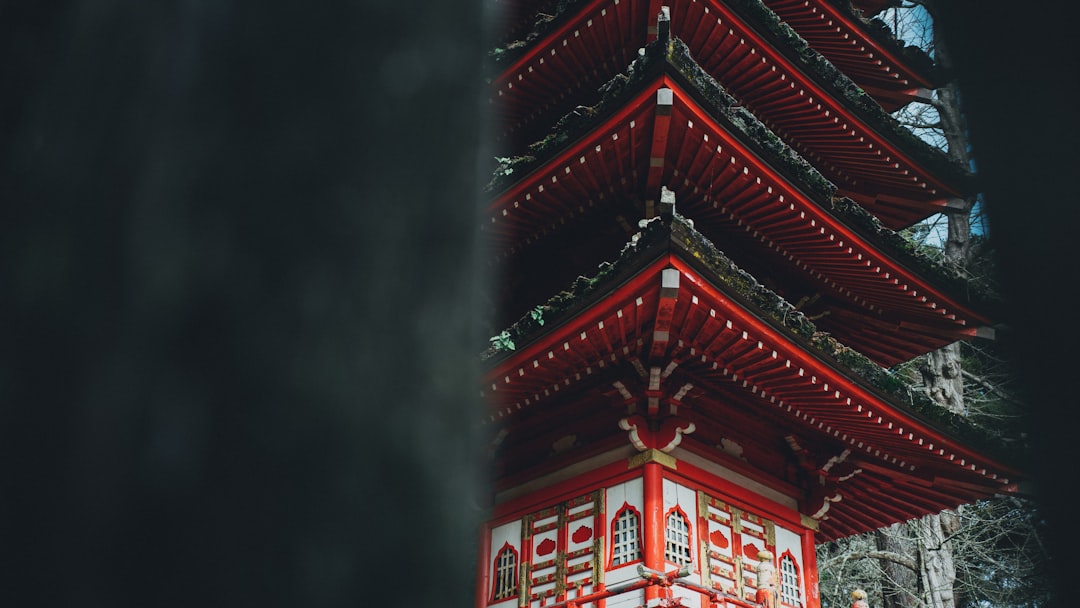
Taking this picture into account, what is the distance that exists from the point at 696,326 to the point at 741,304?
390 millimetres

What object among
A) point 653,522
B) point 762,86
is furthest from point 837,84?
point 653,522

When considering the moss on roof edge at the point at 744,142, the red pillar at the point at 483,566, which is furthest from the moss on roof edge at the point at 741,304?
the red pillar at the point at 483,566

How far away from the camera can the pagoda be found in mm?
6773

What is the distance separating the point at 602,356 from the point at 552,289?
239 centimetres

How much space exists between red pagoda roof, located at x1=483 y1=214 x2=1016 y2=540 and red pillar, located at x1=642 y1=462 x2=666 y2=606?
48 cm

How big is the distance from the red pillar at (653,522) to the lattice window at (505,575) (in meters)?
1.50

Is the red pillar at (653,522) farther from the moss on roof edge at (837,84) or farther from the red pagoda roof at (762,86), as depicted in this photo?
the moss on roof edge at (837,84)

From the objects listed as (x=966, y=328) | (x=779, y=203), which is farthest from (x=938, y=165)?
(x=779, y=203)

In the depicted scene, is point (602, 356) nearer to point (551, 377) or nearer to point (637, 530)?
point (551, 377)

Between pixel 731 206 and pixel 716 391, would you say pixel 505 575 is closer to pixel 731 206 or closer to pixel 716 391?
pixel 716 391

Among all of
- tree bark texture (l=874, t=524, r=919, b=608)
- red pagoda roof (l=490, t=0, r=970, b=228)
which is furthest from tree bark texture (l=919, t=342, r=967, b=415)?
red pagoda roof (l=490, t=0, r=970, b=228)

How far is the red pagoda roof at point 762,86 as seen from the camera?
8672 millimetres

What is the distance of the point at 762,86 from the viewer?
9289mm

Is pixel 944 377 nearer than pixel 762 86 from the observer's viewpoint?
No
